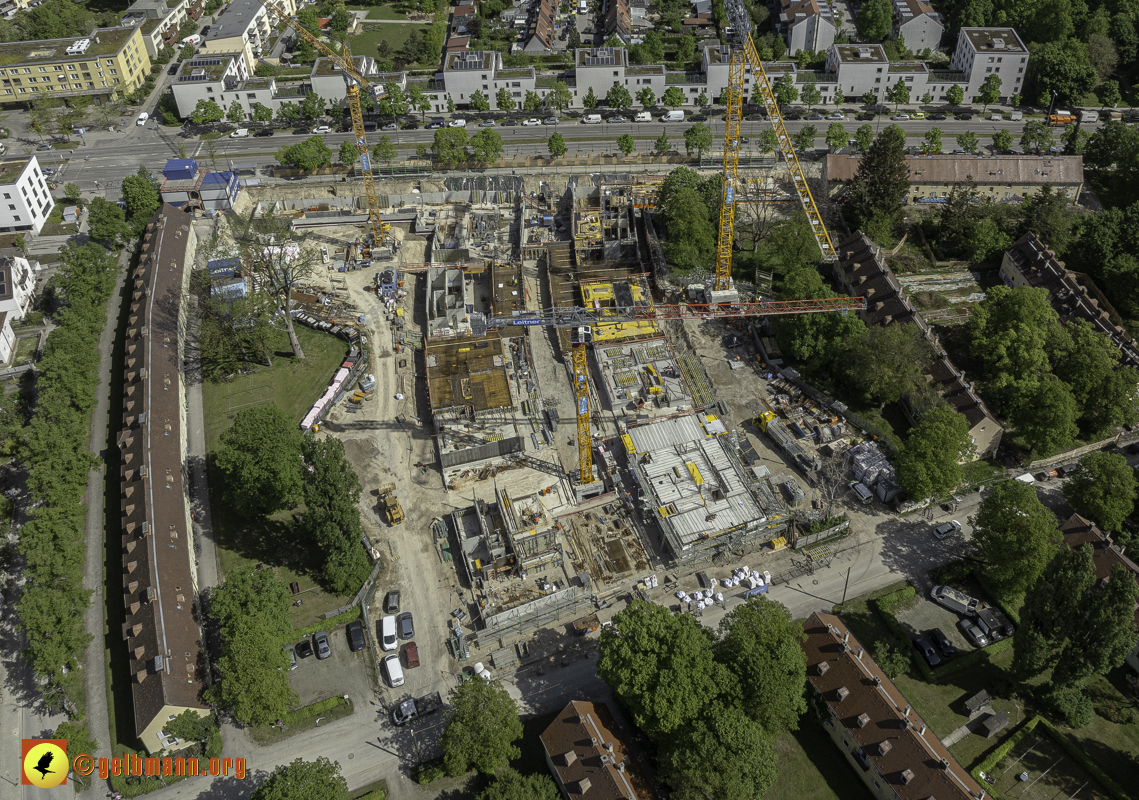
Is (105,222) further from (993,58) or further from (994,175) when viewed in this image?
(993,58)

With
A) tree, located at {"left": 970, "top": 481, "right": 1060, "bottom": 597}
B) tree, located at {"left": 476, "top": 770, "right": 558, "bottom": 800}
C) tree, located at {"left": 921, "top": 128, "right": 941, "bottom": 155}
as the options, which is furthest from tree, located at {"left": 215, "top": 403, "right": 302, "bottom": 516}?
tree, located at {"left": 921, "top": 128, "right": 941, "bottom": 155}

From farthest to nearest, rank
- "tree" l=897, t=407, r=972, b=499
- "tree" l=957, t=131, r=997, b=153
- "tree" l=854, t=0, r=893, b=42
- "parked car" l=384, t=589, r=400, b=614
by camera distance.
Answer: "tree" l=854, t=0, r=893, b=42 → "tree" l=957, t=131, r=997, b=153 → "tree" l=897, t=407, r=972, b=499 → "parked car" l=384, t=589, r=400, b=614

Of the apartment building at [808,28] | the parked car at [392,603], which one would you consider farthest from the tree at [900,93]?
the parked car at [392,603]

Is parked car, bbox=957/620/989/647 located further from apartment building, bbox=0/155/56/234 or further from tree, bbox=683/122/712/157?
apartment building, bbox=0/155/56/234

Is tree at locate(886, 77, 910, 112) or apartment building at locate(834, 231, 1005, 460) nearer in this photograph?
apartment building at locate(834, 231, 1005, 460)

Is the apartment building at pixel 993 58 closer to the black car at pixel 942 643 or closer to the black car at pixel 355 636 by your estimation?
the black car at pixel 942 643

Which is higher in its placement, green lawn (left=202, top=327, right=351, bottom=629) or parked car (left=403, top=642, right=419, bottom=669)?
green lawn (left=202, top=327, right=351, bottom=629)

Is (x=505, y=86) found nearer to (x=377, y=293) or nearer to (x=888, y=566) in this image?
(x=377, y=293)
